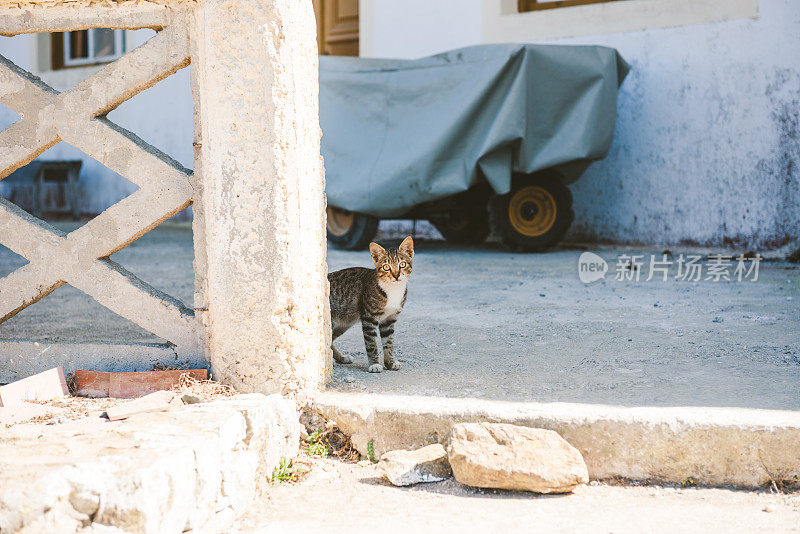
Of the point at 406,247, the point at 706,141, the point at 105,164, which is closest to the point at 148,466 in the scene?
the point at 105,164

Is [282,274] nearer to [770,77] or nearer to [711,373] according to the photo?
[711,373]

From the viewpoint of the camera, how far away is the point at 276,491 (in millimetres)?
2254

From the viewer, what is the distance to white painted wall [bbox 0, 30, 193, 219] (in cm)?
1034

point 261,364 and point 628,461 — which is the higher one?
point 261,364

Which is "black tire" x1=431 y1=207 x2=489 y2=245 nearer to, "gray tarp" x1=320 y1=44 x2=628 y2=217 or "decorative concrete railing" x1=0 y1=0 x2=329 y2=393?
"gray tarp" x1=320 y1=44 x2=628 y2=217

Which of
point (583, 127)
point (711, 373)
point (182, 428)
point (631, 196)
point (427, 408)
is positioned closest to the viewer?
point (182, 428)

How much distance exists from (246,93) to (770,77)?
568 cm

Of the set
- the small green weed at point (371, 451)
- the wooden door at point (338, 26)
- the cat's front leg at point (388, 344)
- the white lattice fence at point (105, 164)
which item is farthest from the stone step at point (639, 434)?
the wooden door at point (338, 26)

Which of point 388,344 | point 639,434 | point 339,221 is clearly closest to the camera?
point 639,434

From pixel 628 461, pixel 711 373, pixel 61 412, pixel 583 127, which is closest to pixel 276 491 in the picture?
pixel 61 412

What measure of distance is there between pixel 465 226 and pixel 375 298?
15.2 ft

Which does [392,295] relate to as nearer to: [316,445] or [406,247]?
[406,247]

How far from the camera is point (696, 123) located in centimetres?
691

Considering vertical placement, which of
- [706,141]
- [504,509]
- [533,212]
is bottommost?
[504,509]
